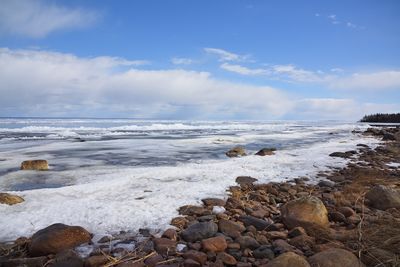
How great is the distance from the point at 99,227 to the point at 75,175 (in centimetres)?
437

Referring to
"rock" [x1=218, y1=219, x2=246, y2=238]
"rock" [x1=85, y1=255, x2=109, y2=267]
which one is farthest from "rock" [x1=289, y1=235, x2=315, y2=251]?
→ "rock" [x1=85, y1=255, x2=109, y2=267]

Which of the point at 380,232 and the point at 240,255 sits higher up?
the point at 380,232

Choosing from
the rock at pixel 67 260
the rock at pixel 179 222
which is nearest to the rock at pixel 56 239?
the rock at pixel 67 260

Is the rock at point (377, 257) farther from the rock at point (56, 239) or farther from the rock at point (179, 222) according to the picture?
the rock at point (56, 239)

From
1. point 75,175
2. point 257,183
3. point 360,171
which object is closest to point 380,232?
point 257,183

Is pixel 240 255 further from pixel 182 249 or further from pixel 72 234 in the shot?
pixel 72 234

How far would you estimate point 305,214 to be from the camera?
176 inches

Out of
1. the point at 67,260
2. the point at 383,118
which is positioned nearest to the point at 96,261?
the point at 67,260

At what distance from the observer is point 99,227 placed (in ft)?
14.5

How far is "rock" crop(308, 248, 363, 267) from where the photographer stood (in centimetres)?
310

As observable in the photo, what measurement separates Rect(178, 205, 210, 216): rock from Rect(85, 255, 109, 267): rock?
170 cm

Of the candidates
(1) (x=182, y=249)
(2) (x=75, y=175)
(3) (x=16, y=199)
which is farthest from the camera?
(2) (x=75, y=175)

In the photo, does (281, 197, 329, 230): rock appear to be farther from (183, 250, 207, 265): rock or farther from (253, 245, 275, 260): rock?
(183, 250, 207, 265): rock

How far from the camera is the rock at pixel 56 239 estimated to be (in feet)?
12.0
